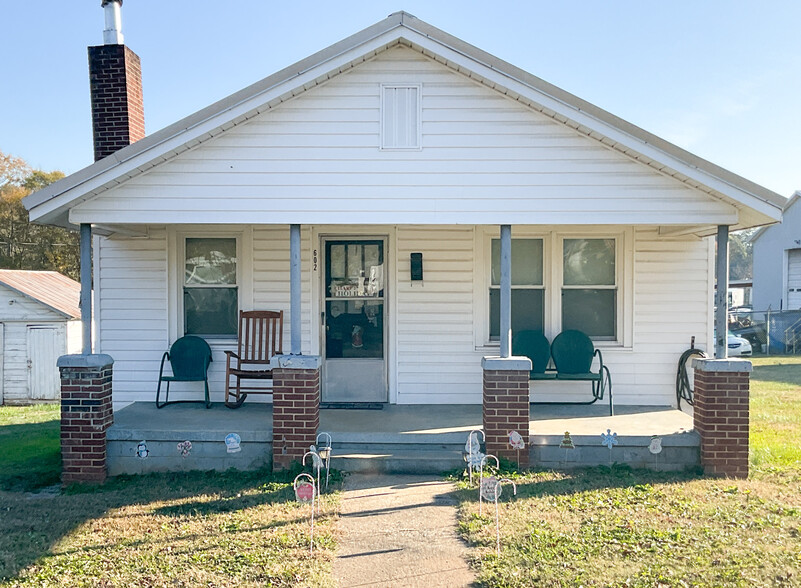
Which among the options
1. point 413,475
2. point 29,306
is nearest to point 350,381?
point 413,475

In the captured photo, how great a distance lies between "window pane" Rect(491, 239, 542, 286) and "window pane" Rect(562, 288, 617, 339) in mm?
427

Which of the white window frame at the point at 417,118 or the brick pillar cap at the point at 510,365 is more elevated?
the white window frame at the point at 417,118

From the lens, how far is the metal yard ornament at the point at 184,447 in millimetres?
6605

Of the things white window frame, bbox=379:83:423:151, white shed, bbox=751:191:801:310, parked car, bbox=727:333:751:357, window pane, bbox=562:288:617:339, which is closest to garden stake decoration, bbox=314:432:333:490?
white window frame, bbox=379:83:423:151

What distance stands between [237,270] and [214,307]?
1.85 feet

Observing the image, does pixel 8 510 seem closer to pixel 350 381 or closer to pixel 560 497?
pixel 350 381

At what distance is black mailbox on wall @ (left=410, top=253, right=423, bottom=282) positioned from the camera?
8.17 metres

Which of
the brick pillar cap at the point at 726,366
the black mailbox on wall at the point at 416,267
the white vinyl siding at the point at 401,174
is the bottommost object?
the brick pillar cap at the point at 726,366

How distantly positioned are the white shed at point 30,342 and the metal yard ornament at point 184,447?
12127 mm

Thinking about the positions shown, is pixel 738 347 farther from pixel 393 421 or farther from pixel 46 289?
pixel 46 289

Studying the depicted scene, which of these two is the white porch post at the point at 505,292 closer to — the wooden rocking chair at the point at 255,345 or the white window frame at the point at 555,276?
the white window frame at the point at 555,276

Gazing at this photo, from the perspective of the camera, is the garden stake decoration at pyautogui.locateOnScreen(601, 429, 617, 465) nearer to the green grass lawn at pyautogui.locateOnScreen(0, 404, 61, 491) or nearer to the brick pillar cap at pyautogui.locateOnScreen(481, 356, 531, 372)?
the brick pillar cap at pyautogui.locateOnScreen(481, 356, 531, 372)

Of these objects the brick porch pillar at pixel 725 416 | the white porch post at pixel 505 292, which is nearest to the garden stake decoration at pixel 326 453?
the white porch post at pixel 505 292

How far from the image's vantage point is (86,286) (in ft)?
21.4
